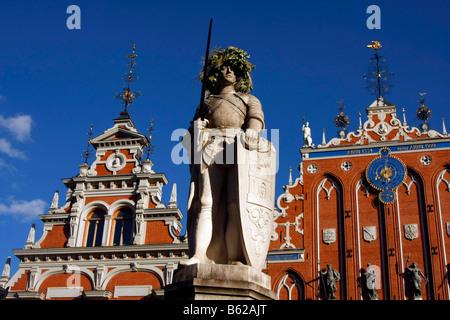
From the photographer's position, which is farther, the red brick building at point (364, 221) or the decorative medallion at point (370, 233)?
the decorative medallion at point (370, 233)

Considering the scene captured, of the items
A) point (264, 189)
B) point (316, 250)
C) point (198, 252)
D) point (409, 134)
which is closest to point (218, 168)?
point (264, 189)

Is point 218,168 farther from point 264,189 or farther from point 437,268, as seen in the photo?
point 437,268

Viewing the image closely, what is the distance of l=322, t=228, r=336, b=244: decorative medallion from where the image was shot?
16.3 m

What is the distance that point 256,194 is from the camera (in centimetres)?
471

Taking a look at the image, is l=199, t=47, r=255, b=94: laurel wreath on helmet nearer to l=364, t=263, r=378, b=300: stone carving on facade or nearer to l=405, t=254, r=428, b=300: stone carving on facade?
l=364, t=263, r=378, b=300: stone carving on facade

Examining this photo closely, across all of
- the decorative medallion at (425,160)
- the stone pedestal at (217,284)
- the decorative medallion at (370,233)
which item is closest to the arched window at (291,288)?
the decorative medallion at (370,233)

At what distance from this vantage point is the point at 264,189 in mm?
4766

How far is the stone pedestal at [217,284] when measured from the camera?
4176 millimetres

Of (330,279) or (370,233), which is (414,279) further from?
(330,279)

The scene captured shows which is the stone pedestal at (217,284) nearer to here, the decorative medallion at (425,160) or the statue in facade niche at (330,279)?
the statue in facade niche at (330,279)

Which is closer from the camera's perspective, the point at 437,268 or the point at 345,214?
→ the point at 437,268

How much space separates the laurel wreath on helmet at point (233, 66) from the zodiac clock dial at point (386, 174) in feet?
39.8
